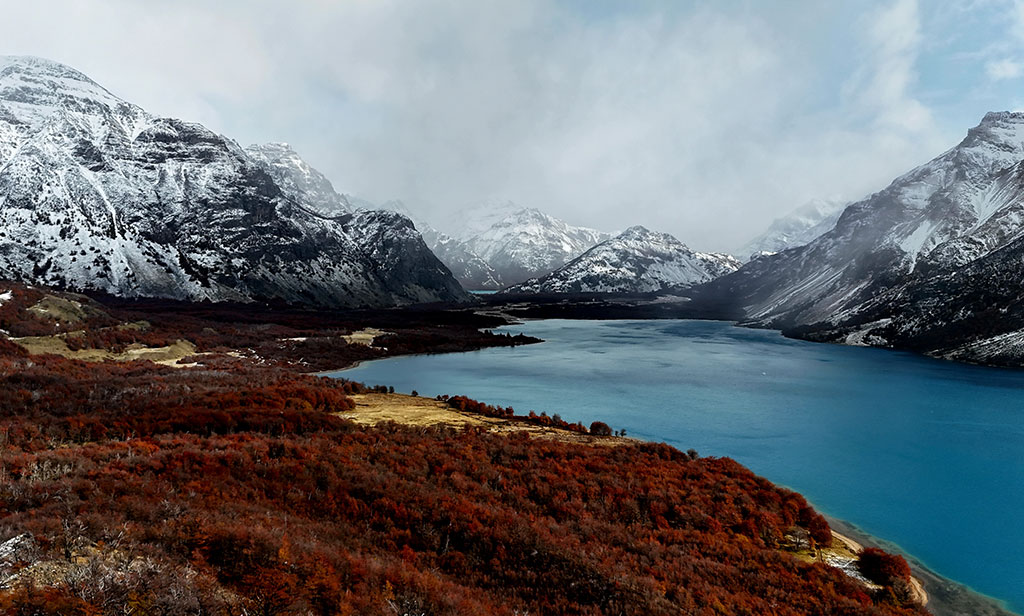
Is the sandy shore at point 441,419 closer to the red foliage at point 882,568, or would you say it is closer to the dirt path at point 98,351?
the red foliage at point 882,568

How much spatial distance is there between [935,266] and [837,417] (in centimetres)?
9871

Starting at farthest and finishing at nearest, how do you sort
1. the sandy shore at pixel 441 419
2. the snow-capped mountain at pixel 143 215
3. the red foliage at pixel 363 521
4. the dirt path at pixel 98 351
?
the snow-capped mountain at pixel 143 215 → the dirt path at pixel 98 351 → the sandy shore at pixel 441 419 → the red foliage at pixel 363 521

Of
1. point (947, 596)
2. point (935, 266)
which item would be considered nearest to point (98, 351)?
point (947, 596)

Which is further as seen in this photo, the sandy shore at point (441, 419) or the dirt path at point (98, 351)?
the dirt path at point (98, 351)

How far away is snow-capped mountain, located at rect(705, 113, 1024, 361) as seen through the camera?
296ft

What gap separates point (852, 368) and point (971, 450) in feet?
149

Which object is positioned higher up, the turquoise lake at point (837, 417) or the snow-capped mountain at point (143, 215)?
the snow-capped mountain at point (143, 215)

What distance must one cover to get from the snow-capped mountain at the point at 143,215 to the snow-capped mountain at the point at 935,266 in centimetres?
15720

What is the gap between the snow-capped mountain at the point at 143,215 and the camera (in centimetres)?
12162

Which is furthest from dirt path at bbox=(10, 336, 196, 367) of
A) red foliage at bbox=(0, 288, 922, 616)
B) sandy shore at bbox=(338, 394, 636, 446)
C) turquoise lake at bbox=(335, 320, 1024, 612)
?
sandy shore at bbox=(338, 394, 636, 446)

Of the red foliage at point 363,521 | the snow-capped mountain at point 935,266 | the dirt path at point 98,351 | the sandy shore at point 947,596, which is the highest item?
the snow-capped mountain at point 935,266

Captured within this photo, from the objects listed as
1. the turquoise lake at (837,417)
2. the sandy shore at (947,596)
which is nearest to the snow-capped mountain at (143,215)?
the turquoise lake at (837,417)

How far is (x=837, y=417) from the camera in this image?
47906 mm

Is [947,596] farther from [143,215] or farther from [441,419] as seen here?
[143,215]
